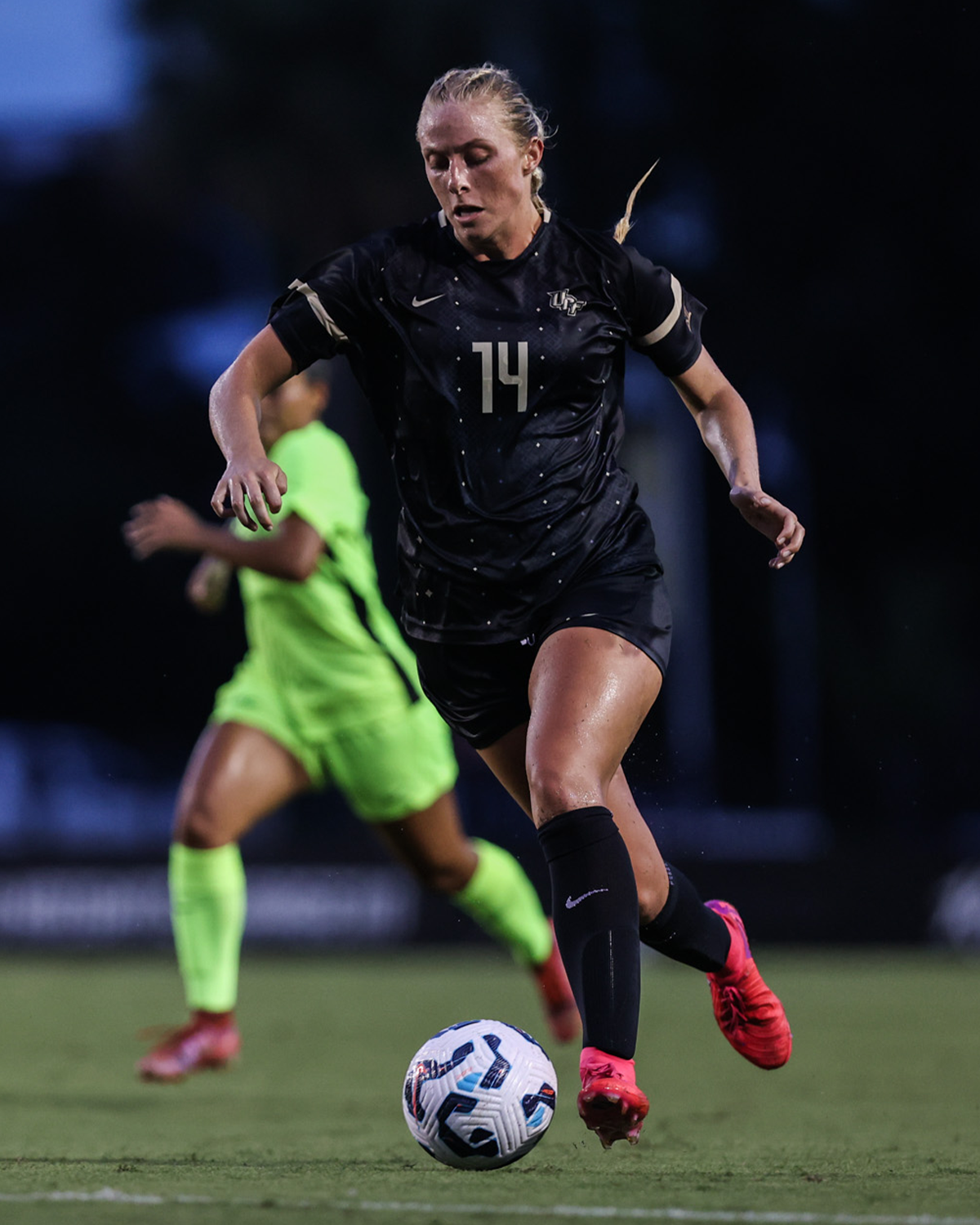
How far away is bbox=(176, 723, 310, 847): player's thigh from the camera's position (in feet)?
22.9

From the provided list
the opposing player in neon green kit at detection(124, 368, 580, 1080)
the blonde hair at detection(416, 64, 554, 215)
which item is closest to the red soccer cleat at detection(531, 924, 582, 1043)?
the opposing player in neon green kit at detection(124, 368, 580, 1080)

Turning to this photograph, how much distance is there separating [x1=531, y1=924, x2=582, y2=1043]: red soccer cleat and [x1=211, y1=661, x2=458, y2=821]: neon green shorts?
0.75 m

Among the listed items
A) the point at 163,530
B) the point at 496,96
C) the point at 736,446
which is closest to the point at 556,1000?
the point at 163,530

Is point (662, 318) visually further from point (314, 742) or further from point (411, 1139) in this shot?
point (314, 742)

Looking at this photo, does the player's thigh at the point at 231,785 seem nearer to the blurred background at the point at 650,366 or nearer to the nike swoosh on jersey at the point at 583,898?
the nike swoosh on jersey at the point at 583,898

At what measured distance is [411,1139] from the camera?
17.1 ft

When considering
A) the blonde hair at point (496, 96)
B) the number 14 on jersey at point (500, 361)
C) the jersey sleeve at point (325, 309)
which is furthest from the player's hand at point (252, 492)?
the blonde hair at point (496, 96)

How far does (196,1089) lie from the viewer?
6.57 metres

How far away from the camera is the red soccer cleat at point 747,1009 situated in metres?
5.14

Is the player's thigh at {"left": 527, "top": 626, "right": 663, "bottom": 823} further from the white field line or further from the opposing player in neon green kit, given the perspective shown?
the opposing player in neon green kit

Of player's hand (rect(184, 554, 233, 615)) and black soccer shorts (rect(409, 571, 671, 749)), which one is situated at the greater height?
black soccer shorts (rect(409, 571, 671, 749))

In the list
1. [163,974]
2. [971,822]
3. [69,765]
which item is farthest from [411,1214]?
[69,765]

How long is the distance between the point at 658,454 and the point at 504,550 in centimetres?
1265

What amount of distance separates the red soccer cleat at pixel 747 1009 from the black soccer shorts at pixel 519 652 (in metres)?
0.89
